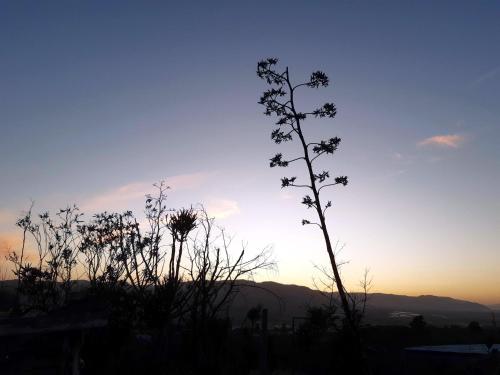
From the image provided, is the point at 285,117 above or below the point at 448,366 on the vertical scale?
above

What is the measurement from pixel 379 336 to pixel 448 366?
22856 mm

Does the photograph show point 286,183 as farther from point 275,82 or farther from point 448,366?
point 448,366

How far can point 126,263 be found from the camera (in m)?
22.0

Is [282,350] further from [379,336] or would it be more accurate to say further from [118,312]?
[118,312]

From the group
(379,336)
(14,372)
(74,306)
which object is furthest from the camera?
(379,336)

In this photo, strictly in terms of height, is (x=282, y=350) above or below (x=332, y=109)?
below

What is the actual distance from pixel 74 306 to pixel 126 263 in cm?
1554

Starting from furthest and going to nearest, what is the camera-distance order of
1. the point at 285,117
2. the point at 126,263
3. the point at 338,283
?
1. the point at 126,263
2. the point at 285,117
3. the point at 338,283

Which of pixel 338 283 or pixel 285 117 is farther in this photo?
pixel 285 117

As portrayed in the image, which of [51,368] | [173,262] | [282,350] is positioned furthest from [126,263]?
[282,350]

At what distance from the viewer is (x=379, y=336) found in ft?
145

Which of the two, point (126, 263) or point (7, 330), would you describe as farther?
point (126, 263)

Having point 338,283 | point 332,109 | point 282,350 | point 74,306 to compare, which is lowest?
point 282,350

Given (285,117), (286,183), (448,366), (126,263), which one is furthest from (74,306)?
(448,366)
